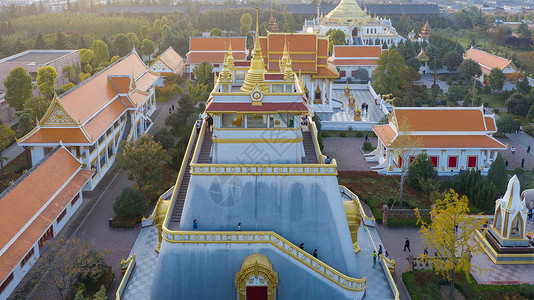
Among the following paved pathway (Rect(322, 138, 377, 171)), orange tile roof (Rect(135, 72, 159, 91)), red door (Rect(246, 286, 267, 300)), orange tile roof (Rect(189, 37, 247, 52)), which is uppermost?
orange tile roof (Rect(189, 37, 247, 52))

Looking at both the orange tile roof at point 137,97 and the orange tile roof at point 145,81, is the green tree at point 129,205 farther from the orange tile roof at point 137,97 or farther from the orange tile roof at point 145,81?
the orange tile roof at point 145,81

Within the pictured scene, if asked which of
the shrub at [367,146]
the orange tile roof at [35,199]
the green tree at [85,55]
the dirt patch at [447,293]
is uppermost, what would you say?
the green tree at [85,55]

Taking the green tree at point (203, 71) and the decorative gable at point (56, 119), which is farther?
the green tree at point (203, 71)

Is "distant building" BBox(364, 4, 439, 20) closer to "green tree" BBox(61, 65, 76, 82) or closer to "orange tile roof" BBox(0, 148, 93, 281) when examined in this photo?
"green tree" BBox(61, 65, 76, 82)

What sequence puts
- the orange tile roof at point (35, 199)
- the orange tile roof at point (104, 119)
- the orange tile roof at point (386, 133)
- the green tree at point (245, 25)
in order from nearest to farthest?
1. the orange tile roof at point (35, 199)
2. the orange tile roof at point (104, 119)
3. the orange tile roof at point (386, 133)
4. the green tree at point (245, 25)

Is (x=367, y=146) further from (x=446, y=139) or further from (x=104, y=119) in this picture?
(x=104, y=119)

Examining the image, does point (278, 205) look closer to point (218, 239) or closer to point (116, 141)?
point (218, 239)

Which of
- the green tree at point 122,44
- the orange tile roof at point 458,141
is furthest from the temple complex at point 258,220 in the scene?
the green tree at point 122,44

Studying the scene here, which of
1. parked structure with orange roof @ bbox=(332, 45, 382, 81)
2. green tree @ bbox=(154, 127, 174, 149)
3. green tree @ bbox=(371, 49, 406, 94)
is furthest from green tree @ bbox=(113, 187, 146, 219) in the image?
parked structure with orange roof @ bbox=(332, 45, 382, 81)
